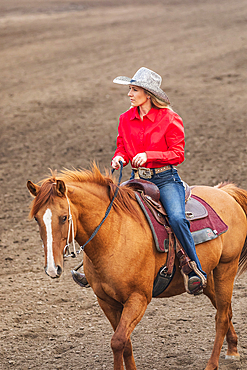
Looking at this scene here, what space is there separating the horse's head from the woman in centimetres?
89

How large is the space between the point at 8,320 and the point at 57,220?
2.83m

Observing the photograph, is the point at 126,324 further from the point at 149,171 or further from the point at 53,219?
the point at 149,171

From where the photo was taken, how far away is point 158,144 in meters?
4.20

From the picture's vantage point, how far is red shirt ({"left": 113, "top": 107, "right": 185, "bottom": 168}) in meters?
4.16

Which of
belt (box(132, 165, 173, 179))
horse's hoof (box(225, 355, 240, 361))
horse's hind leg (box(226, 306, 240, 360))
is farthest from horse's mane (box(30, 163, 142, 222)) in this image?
horse's hoof (box(225, 355, 240, 361))

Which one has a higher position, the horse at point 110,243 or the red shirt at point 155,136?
the red shirt at point 155,136

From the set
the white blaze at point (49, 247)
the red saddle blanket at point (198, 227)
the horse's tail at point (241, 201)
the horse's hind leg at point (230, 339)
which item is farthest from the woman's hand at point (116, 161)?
the horse's hind leg at point (230, 339)

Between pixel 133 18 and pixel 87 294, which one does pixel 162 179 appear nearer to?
pixel 87 294

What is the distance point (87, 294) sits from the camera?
250 inches

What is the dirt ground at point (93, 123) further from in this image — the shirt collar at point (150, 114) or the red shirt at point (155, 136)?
the shirt collar at point (150, 114)

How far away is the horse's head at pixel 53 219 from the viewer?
11.1ft

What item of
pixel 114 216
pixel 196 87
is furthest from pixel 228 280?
pixel 196 87

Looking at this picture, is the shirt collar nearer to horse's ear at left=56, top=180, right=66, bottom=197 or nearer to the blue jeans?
the blue jeans

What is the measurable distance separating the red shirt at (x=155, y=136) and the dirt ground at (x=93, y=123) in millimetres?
2261
